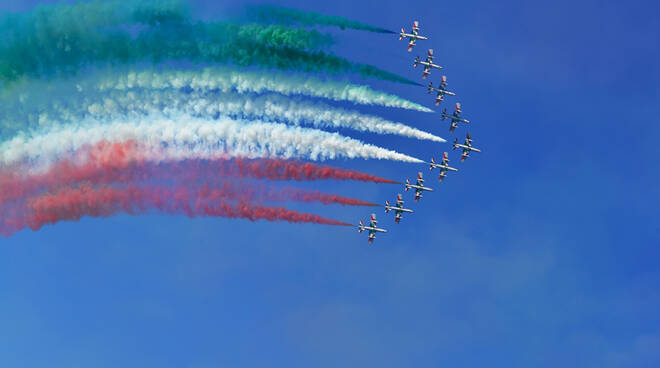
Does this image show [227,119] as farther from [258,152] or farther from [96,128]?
[96,128]

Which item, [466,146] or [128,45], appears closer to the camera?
[128,45]

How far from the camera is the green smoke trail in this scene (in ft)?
190

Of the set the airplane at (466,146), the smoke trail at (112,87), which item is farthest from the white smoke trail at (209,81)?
the airplane at (466,146)

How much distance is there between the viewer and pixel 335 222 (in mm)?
62781

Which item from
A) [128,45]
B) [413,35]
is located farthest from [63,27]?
[413,35]

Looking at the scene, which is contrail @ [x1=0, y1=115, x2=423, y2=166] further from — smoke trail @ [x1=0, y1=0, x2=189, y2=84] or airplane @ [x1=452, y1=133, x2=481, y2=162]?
airplane @ [x1=452, y1=133, x2=481, y2=162]

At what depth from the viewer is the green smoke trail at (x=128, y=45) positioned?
57.8m

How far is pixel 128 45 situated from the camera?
58688mm

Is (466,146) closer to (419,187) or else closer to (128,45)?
(419,187)

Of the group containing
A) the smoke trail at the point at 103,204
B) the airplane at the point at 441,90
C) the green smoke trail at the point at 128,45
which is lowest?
the smoke trail at the point at 103,204

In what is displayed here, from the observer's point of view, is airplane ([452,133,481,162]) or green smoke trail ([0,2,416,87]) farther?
airplane ([452,133,481,162])

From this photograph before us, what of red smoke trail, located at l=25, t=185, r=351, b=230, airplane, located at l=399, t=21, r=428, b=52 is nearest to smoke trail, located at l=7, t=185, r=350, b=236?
red smoke trail, located at l=25, t=185, r=351, b=230

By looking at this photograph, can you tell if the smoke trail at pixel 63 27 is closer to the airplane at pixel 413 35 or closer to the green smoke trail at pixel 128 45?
the green smoke trail at pixel 128 45

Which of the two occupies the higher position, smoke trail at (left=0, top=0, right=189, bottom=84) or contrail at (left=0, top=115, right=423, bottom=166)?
smoke trail at (left=0, top=0, right=189, bottom=84)
